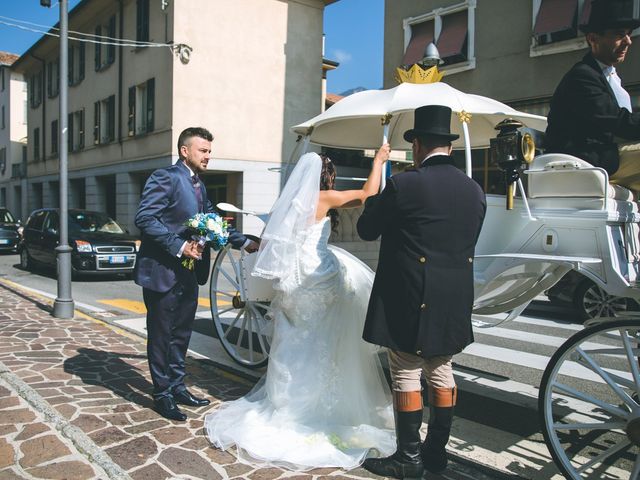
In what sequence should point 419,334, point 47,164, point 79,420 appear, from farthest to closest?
1. point 47,164
2. point 79,420
3. point 419,334

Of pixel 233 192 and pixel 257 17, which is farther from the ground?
pixel 257 17

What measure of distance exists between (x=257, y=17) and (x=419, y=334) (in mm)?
21269

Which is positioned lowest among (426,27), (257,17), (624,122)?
(624,122)

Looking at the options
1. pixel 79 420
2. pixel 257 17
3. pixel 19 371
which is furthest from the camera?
pixel 257 17

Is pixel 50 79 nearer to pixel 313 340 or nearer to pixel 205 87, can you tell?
pixel 205 87

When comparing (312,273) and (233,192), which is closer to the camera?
(312,273)

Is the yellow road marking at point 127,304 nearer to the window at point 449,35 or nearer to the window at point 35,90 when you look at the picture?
the window at point 449,35

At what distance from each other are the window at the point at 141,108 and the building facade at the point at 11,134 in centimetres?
2048

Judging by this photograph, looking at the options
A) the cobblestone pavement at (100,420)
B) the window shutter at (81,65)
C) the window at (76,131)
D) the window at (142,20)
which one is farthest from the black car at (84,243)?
the window shutter at (81,65)

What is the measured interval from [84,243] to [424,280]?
35.0 ft

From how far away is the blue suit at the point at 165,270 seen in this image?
398 centimetres

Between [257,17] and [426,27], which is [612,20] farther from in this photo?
[257,17]

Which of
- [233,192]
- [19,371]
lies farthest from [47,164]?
[19,371]

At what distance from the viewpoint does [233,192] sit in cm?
2198
